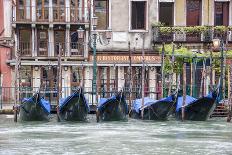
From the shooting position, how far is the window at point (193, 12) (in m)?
31.9

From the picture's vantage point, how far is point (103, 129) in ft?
72.8

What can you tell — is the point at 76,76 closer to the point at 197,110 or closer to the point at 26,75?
the point at 26,75

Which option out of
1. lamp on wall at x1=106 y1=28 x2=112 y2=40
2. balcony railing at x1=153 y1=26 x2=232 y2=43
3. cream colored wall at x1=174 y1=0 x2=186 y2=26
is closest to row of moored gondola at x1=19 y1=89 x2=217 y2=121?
lamp on wall at x1=106 y1=28 x2=112 y2=40

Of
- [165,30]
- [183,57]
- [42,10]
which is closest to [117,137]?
[183,57]

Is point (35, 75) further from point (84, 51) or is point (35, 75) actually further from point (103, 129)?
point (103, 129)

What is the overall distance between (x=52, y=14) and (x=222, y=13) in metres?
6.62

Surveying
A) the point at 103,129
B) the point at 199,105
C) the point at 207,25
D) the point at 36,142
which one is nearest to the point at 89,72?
the point at 207,25

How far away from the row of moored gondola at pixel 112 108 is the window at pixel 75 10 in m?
6.33

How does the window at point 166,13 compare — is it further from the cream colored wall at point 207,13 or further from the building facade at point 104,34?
the cream colored wall at point 207,13

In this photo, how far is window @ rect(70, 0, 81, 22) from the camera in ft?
103

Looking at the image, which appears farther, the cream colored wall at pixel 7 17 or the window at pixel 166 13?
the window at pixel 166 13

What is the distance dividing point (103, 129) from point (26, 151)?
530cm

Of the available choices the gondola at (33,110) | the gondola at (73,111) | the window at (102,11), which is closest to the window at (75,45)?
the window at (102,11)

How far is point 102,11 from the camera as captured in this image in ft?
104
